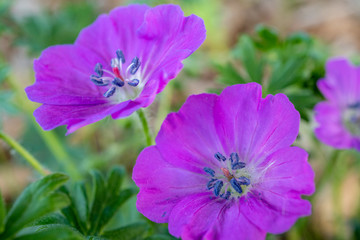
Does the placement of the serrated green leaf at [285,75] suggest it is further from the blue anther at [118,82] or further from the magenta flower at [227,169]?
the blue anther at [118,82]

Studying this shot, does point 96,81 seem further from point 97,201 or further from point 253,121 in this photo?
point 253,121

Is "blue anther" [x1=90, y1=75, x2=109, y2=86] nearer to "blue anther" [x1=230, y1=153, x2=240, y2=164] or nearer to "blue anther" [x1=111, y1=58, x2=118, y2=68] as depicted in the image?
"blue anther" [x1=111, y1=58, x2=118, y2=68]

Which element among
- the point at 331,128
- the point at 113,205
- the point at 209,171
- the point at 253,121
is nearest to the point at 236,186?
the point at 209,171

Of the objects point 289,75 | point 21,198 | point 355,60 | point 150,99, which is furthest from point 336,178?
point 21,198

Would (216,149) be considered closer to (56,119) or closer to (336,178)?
(56,119)

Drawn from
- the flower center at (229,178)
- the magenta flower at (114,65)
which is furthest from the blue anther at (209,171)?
the magenta flower at (114,65)

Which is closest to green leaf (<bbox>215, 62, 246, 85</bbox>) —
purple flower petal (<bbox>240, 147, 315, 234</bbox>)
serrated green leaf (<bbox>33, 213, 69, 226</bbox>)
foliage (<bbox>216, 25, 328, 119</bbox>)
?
foliage (<bbox>216, 25, 328, 119</bbox>)

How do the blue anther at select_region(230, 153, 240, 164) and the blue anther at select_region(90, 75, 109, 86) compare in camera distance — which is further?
the blue anther at select_region(90, 75, 109, 86)
